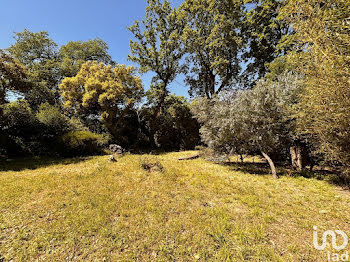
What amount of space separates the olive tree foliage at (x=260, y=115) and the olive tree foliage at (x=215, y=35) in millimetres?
5513

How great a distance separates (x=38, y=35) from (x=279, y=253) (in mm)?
23999

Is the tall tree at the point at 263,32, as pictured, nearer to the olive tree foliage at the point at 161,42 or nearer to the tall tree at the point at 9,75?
the olive tree foliage at the point at 161,42

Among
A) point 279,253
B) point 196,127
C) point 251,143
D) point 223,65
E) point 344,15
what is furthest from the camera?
point 196,127

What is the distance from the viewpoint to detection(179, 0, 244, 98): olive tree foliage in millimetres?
11398

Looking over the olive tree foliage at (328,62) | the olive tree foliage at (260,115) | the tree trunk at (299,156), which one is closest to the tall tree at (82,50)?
the olive tree foliage at (260,115)

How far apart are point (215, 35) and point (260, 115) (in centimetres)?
938

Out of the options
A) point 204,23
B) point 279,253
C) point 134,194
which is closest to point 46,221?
point 134,194

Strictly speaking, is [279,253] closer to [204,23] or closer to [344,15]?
[344,15]

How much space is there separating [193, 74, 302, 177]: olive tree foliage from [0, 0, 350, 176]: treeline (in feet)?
0.16

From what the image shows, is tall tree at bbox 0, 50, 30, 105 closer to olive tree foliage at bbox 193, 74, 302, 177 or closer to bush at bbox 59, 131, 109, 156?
bush at bbox 59, 131, 109, 156

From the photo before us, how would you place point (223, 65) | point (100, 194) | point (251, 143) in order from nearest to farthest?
1. point (100, 194)
2. point (251, 143)
3. point (223, 65)

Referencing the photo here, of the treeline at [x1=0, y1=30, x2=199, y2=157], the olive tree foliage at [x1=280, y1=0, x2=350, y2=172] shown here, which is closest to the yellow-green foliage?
the treeline at [x1=0, y1=30, x2=199, y2=157]

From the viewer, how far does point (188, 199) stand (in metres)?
4.06

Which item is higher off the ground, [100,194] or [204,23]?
[204,23]
